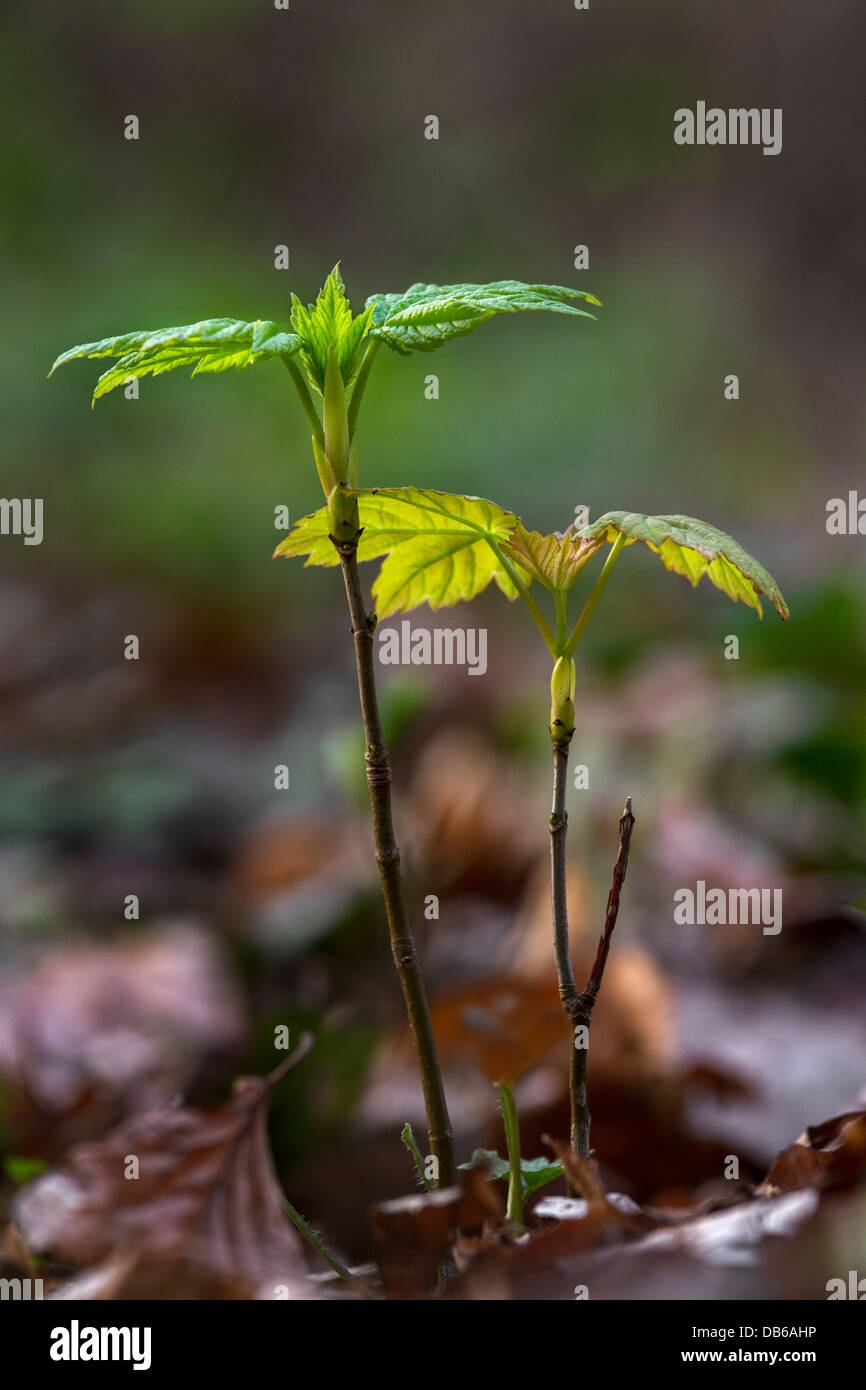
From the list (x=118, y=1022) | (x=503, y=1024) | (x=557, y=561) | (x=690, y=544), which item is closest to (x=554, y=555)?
(x=557, y=561)

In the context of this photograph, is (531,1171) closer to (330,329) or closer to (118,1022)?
(330,329)

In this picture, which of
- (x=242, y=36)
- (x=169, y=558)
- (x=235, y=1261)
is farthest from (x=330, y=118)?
(x=235, y=1261)

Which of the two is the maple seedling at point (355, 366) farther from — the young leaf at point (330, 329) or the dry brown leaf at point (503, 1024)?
the dry brown leaf at point (503, 1024)

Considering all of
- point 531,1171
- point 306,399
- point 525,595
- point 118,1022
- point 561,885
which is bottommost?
point 118,1022

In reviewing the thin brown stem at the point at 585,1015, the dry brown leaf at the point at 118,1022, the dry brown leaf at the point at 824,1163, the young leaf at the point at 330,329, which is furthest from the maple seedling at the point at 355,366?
the dry brown leaf at the point at 118,1022

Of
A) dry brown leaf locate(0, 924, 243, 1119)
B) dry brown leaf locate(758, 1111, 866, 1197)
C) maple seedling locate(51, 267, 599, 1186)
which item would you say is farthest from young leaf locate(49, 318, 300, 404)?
dry brown leaf locate(0, 924, 243, 1119)

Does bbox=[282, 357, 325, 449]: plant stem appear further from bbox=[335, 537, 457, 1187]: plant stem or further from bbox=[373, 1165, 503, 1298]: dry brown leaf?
bbox=[373, 1165, 503, 1298]: dry brown leaf
